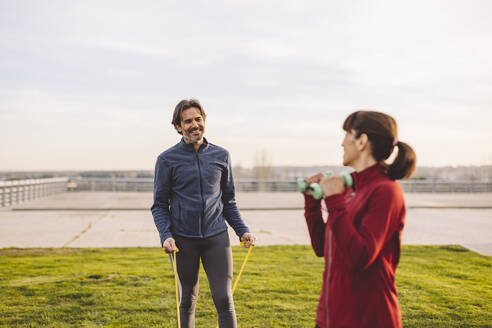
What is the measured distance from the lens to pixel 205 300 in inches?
210

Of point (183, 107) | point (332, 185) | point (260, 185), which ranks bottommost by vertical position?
point (260, 185)

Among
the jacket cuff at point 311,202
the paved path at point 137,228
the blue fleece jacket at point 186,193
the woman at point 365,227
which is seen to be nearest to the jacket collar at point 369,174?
the woman at point 365,227

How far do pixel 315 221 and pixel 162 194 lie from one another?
1439 millimetres

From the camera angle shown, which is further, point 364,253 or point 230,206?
point 230,206

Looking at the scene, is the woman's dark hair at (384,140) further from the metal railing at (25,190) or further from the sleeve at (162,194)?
the metal railing at (25,190)

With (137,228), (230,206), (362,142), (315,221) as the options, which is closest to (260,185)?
(137,228)

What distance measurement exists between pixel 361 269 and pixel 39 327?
3918 millimetres

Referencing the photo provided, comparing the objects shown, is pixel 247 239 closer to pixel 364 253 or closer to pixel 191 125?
pixel 191 125

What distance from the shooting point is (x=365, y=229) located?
1.69m

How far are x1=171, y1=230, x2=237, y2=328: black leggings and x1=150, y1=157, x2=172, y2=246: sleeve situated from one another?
131 mm

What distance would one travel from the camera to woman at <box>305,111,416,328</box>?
5.50ft

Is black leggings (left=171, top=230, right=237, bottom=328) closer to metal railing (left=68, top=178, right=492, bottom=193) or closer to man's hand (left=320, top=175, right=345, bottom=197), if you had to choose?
man's hand (left=320, top=175, right=345, bottom=197)

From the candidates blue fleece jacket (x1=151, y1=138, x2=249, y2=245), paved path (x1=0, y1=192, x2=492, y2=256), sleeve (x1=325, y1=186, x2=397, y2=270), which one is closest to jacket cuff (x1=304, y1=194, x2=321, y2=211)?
sleeve (x1=325, y1=186, x2=397, y2=270)

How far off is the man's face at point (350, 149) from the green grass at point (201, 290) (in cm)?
308
